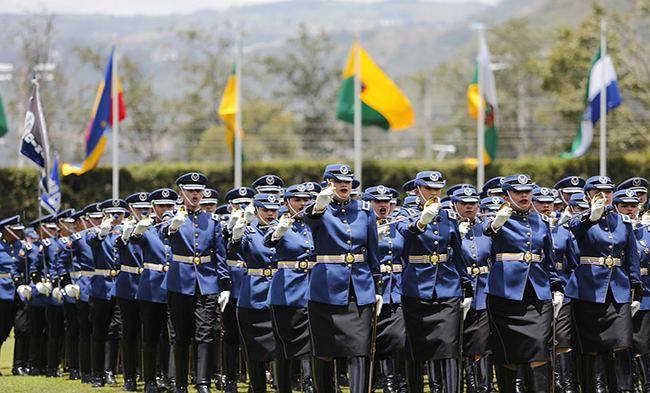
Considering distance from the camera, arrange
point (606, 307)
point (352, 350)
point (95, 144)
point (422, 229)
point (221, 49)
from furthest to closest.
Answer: point (221, 49) < point (95, 144) < point (606, 307) < point (422, 229) < point (352, 350)

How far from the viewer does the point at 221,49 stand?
191 feet

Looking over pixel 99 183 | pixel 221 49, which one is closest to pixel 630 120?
pixel 99 183

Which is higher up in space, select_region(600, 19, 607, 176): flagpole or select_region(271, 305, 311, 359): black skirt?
select_region(600, 19, 607, 176): flagpole

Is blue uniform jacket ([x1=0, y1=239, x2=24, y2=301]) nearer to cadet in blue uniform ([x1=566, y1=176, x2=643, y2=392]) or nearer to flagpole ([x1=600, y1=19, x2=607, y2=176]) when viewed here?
cadet in blue uniform ([x1=566, y1=176, x2=643, y2=392])

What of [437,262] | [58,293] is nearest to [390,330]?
[437,262]

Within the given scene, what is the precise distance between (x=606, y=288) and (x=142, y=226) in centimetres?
476

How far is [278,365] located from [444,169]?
23657 millimetres

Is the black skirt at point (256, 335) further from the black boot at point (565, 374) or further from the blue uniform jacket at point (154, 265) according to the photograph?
the black boot at point (565, 374)

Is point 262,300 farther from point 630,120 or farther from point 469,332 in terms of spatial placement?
point 630,120

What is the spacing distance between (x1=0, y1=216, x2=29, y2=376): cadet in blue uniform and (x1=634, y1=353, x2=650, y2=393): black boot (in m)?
9.14

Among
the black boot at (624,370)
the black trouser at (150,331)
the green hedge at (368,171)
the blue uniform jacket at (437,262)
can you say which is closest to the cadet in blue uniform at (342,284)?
the blue uniform jacket at (437,262)

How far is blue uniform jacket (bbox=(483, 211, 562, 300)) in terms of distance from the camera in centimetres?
1008

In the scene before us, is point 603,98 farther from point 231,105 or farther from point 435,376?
point 435,376

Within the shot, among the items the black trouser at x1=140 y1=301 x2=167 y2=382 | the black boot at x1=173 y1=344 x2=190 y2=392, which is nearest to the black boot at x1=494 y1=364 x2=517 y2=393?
the black boot at x1=173 y1=344 x2=190 y2=392
